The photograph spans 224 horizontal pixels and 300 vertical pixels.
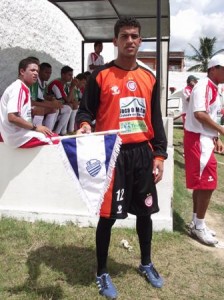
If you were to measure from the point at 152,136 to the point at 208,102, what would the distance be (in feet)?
4.26

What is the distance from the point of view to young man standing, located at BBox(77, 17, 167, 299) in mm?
2961

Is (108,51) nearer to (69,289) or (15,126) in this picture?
(15,126)

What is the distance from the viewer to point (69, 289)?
3262 mm

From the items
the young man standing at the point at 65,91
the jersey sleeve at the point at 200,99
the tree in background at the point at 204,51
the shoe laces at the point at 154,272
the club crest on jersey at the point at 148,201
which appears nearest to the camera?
the club crest on jersey at the point at 148,201

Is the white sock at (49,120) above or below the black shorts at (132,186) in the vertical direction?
above

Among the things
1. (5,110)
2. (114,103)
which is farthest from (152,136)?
(5,110)

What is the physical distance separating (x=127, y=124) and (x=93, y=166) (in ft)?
1.31

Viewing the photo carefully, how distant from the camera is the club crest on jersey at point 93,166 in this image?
2959 mm

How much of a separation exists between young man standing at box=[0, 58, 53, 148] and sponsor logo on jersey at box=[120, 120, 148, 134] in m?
1.59

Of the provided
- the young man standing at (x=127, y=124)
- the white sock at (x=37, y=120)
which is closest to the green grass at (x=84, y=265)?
the young man standing at (x=127, y=124)

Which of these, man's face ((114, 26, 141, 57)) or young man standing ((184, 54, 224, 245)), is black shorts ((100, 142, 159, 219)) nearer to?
man's face ((114, 26, 141, 57))

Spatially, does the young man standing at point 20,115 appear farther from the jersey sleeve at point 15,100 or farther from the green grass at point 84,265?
the green grass at point 84,265

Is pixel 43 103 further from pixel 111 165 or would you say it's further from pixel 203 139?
pixel 111 165

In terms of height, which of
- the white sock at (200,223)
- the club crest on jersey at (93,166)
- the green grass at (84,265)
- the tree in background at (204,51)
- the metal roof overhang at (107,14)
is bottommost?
the green grass at (84,265)
